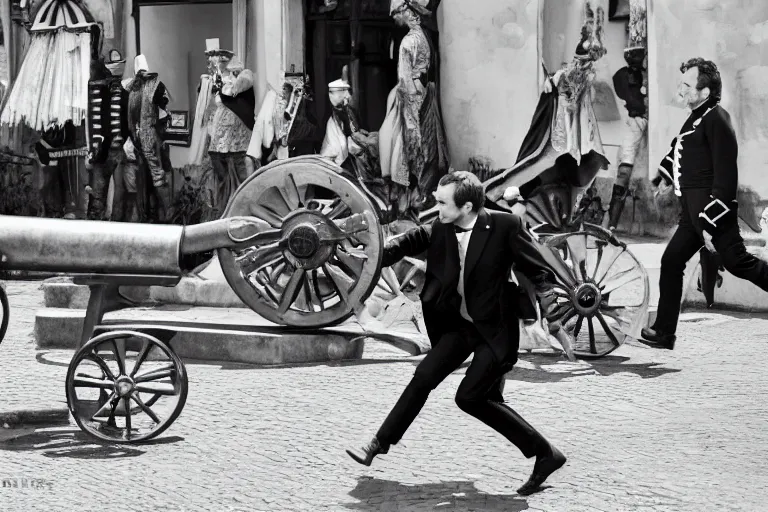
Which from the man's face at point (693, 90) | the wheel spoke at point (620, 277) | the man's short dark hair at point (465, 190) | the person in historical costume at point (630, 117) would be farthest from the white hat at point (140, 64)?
the man's short dark hair at point (465, 190)

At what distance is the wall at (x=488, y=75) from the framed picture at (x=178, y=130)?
13.5 feet

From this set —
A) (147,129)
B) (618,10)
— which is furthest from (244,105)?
(618,10)

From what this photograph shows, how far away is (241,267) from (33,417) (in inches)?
84.2

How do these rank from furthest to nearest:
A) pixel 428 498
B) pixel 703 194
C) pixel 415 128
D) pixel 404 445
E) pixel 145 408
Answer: pixel 415 128 < pixel 703 194 < pixel 145 408 < pixel 404 445 < pixel 428 498

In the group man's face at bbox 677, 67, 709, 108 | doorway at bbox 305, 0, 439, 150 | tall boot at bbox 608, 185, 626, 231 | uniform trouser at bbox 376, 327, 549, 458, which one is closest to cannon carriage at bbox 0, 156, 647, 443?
uniform trouser at bbox 376, 327, 549, 458

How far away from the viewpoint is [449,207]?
6590 millimetres

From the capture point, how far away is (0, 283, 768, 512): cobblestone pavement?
6.43 meters

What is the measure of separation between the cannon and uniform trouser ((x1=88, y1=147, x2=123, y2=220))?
7882 mm

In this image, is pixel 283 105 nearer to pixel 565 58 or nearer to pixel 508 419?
pixel 565 58

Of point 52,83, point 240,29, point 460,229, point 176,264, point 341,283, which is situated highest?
point 240,29

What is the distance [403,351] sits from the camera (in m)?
10.5

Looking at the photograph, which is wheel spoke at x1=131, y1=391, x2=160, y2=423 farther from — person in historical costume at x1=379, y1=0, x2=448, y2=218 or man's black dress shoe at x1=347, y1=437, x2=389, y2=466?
person in historical costume at x1=379, y1=0, x2=448, y2=218

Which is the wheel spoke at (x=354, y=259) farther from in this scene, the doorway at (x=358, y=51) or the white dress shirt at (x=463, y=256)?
the doorway at (x=358, y=51)

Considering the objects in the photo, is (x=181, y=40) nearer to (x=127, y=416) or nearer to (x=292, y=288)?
(x=292, y=288)
